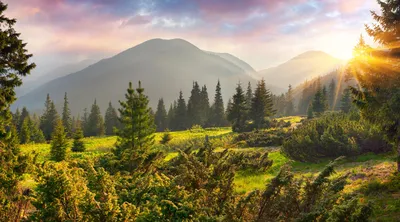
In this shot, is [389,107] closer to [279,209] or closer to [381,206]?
[381,206]

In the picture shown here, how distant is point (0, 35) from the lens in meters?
13.9

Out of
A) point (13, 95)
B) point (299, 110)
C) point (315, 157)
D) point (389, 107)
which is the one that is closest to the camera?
point (389, 107)

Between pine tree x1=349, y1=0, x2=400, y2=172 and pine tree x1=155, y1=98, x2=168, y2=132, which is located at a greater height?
pine tree x1=349, y1=0, x2=400, y2=172

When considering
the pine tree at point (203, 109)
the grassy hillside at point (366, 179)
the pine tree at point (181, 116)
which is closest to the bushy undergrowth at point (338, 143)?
the grassy hillside at point (366, 179)

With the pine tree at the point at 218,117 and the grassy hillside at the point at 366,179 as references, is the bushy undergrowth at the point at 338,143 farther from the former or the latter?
the pine tree at the point at 218,117

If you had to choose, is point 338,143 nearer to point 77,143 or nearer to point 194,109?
point 77,143

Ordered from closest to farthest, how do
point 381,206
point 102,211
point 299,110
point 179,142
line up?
1. point 102,211
2. point 381,206
3. point 179,142
4. point 299,110

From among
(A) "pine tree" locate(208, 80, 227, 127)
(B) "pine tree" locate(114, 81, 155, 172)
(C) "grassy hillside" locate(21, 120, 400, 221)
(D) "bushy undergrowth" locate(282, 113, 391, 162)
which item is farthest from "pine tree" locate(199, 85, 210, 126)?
(D) "bushy undergrowth" locate(282, 113, 391, 162)

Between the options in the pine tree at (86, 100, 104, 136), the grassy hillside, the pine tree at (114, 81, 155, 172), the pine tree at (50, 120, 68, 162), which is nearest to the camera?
the grassy hillside

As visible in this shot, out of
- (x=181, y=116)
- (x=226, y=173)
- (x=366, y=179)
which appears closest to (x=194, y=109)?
(x=181, y=116)

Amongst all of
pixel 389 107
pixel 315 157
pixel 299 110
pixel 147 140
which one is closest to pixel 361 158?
pixel 315 157

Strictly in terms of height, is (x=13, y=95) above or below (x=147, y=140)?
above

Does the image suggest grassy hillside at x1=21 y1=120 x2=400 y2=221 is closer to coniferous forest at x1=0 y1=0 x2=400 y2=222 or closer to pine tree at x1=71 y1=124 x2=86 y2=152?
coniferous forest at x1=0 y1=0 x2=400 y2=222

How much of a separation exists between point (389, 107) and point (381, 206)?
4872 mm
